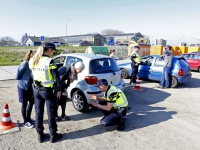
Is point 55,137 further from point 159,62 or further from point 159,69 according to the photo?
point 159,62

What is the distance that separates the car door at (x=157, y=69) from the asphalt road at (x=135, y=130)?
8.31 feet

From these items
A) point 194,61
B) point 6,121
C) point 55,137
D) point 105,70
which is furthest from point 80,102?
point 194,61

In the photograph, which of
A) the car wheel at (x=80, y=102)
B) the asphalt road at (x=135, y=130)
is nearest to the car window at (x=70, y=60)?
the car wheel at (x=80, y=102)

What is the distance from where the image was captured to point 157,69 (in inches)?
344

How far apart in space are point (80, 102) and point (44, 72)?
1.99 meters

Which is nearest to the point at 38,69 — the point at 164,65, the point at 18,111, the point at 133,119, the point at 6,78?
the point at 18,111

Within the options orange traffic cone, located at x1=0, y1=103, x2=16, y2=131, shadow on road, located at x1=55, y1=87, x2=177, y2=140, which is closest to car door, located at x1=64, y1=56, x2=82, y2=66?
shadow on road, located at x1=55, y1=87, x2=177, y2=140

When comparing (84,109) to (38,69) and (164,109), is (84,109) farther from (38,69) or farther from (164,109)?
(164,109)

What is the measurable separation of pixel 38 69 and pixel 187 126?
3.82 m

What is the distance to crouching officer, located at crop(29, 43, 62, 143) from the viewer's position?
3.25 meters

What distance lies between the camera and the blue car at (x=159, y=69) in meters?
8.11

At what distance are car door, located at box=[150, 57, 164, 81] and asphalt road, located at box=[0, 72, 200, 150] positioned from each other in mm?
2534

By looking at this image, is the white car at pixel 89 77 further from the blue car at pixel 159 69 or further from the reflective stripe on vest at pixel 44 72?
the blue car at pixel 159 69

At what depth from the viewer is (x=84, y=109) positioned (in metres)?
4.93
